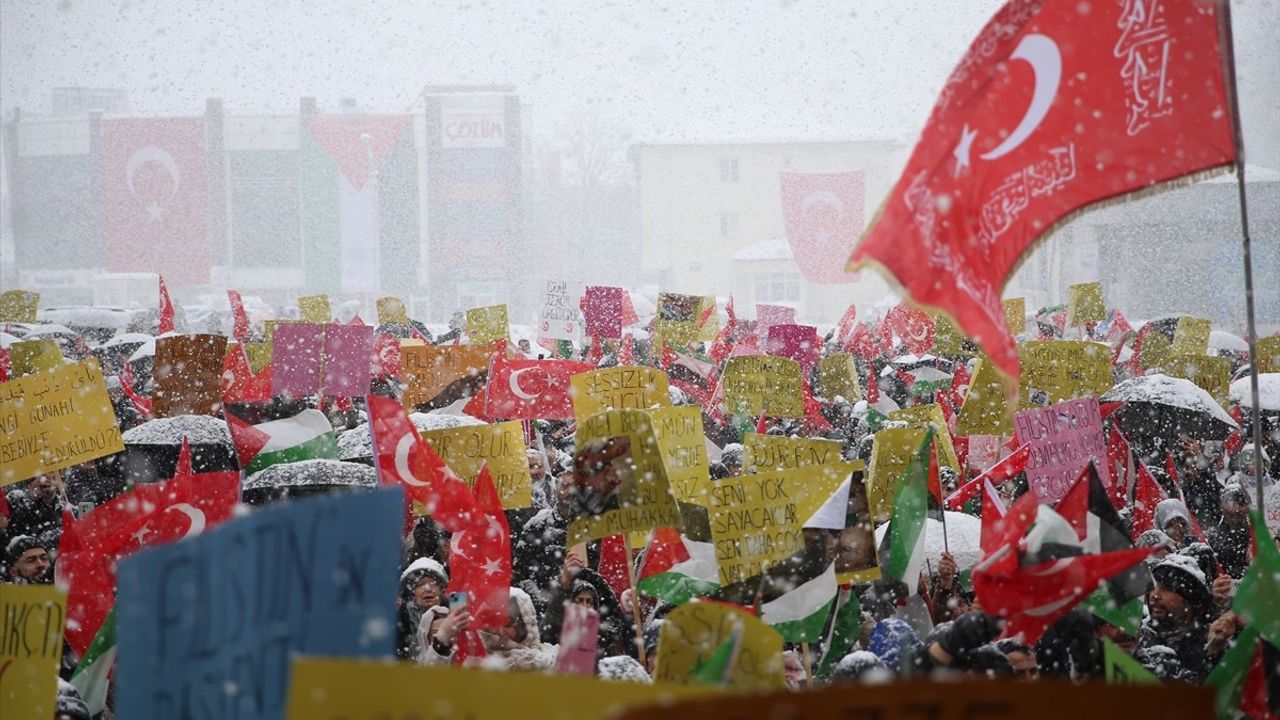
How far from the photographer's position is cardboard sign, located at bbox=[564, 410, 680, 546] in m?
4.98

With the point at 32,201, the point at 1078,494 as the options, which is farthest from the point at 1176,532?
the point at 32,201

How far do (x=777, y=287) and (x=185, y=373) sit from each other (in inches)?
1718

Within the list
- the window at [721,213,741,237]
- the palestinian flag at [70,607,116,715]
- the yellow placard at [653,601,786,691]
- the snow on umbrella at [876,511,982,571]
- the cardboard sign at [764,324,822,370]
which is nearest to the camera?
the yellow placard at [653,601,786,691]

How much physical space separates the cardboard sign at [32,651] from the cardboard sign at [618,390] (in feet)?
13.9

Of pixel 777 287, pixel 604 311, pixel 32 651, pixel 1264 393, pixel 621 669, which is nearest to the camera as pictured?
pixel 32 651

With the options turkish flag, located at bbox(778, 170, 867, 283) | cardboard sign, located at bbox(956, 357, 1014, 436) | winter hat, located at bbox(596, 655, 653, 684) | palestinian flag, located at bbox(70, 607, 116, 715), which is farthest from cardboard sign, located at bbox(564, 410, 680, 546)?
turkish flag, located at bbox(778, 170, 867, 283)

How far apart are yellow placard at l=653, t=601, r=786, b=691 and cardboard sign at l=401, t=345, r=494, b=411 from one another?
6739mm

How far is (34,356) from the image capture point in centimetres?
1021

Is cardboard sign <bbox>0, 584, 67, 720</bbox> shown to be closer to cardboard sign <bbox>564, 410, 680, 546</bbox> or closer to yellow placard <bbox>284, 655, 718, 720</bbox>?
yellow placard <bbox>284, 655, 718, 720</bbox>

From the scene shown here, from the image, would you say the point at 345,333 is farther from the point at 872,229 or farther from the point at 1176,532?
the point at 872,229

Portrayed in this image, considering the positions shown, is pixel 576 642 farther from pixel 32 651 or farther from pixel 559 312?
pixel 559 312

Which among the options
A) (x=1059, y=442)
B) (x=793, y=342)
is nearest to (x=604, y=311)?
(x=793, y=342)

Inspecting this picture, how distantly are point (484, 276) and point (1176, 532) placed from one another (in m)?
44.6

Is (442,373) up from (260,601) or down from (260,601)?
up
